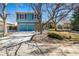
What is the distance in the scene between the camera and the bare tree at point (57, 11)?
4.24 m

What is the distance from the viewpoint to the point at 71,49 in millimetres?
4242

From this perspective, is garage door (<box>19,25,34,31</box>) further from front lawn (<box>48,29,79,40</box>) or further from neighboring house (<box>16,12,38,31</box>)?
front lawn (<box>48,29,79,40</box>)

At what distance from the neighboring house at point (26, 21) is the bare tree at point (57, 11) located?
24cm

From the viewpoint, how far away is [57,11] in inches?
168

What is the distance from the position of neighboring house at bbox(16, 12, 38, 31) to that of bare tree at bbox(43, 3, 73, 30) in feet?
0.77

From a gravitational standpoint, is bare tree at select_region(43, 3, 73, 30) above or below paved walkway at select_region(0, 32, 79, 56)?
above

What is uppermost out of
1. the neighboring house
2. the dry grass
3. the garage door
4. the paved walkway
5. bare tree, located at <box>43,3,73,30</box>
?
bare tree, located at <box>43,3,73,30</box>

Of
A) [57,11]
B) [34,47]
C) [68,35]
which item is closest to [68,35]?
[68,35]

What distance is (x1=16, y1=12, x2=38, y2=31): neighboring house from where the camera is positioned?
13.9 feet

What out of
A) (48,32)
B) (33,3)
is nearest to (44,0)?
(33,3)

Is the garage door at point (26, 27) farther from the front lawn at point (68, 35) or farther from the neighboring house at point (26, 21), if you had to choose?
the front lawn at point (68, 35)

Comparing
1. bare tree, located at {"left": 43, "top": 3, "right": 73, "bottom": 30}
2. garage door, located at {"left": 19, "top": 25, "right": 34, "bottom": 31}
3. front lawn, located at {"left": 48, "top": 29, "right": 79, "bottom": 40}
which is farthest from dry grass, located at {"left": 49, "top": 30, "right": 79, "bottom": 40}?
garage door, located at {"left": 19, "top": 25, "right": 34, "bottom": 31}

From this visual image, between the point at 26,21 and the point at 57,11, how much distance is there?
18.5 inches

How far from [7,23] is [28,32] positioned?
329 millimetres
